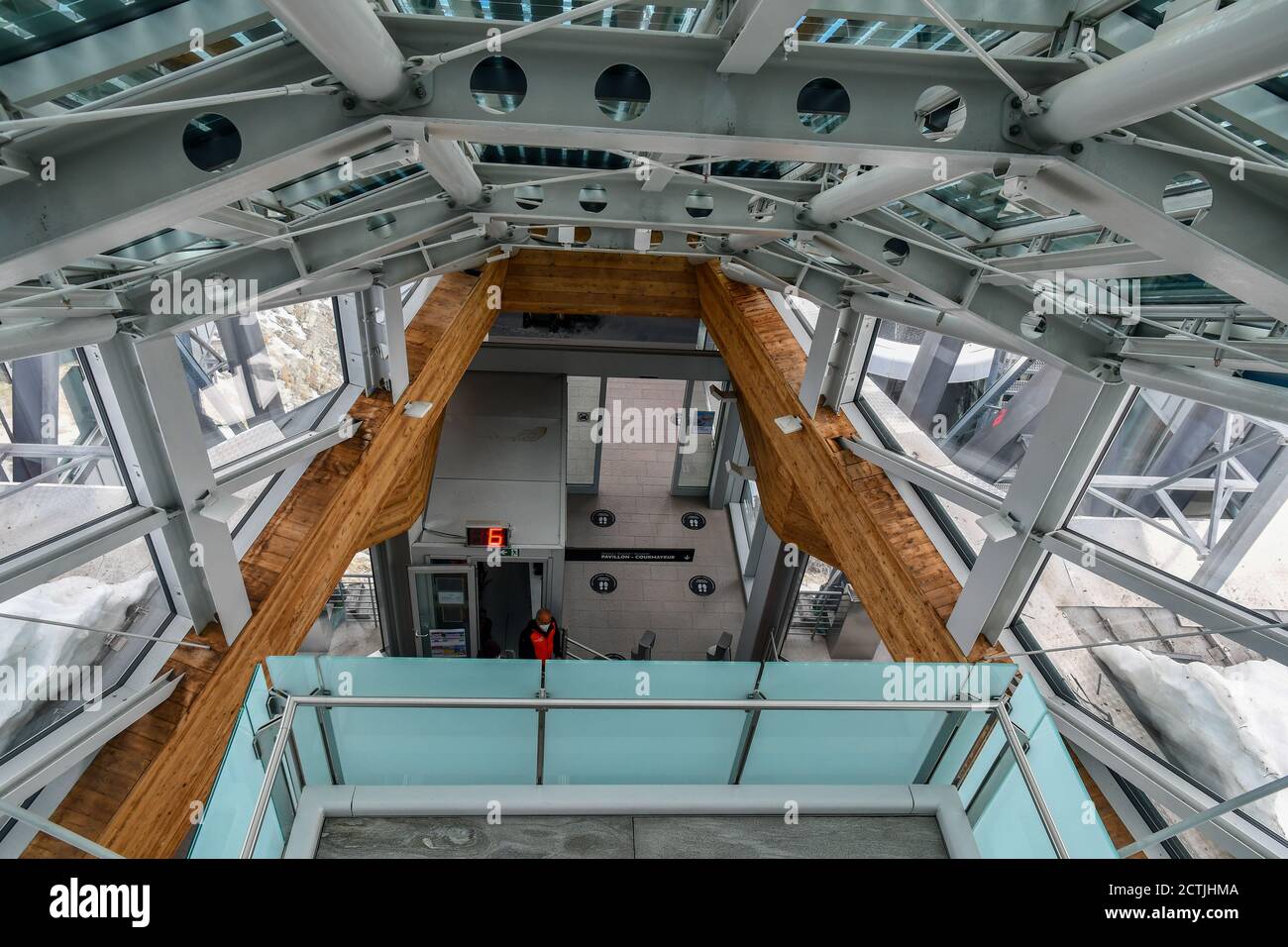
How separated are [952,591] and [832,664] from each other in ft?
10.9

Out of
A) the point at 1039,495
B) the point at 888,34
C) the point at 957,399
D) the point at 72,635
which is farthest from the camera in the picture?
the point at 957,399

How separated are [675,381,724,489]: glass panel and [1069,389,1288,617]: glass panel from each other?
38.5 ft

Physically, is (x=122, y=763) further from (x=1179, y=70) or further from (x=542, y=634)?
(x=1179, y=70)

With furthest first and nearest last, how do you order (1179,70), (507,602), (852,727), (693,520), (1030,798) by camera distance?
(693,520), (507,602), (852,727), (1030,798), (1179,70)

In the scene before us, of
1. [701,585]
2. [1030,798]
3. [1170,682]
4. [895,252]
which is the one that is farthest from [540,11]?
[701,585]

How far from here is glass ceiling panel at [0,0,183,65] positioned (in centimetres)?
213

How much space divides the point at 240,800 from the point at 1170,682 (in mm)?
5692

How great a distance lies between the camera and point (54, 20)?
221cm

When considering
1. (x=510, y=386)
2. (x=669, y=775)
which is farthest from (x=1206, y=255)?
(x=510, y=386)

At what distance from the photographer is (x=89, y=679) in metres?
4.77

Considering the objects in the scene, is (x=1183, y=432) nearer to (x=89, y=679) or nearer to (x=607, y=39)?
(x=607, y=39)

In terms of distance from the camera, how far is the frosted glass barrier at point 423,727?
3.68m

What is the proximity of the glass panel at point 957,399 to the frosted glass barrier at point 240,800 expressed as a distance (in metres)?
5.53

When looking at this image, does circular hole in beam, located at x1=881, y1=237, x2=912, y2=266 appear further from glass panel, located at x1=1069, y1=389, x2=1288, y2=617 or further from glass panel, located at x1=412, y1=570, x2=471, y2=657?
glass panel, located at x1=412, y1=570, x2=471, y2=657
